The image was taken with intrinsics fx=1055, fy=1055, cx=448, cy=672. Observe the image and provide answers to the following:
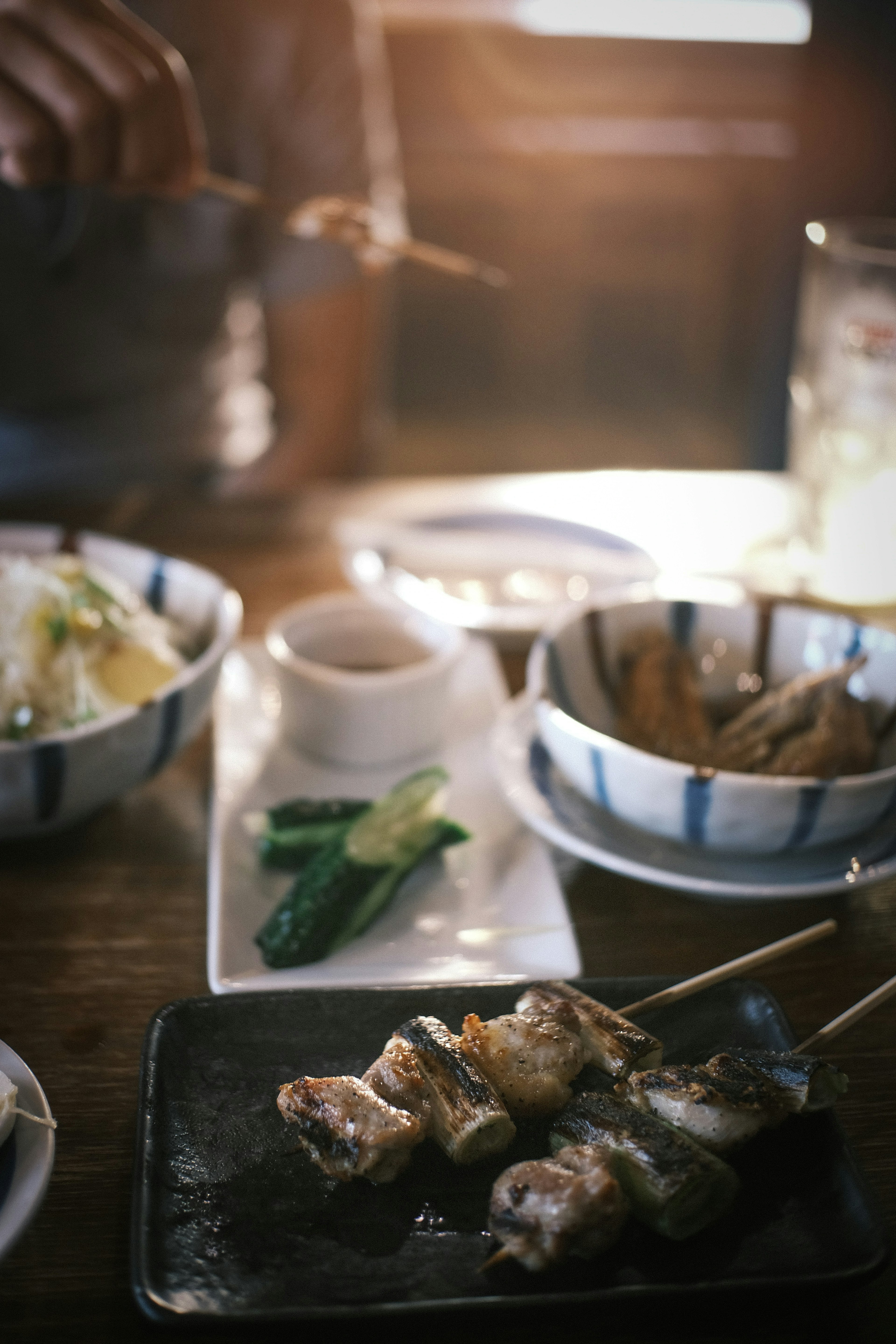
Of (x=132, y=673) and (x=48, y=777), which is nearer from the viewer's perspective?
(x=48, y=777)

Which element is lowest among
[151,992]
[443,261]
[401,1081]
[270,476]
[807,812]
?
[270,476]

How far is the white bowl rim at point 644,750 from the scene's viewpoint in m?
1.15

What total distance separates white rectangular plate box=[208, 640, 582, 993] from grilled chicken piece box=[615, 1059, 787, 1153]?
8.2 inches

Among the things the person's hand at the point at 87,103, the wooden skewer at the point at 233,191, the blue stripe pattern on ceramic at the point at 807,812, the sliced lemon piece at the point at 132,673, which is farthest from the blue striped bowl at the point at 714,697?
the person's hand at the point at 87,103

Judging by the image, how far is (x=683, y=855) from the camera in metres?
1.29

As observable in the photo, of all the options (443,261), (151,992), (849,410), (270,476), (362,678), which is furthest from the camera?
(270,476)

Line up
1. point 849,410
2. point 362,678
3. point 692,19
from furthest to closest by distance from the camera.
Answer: point 692,19
point 849,410
point 362,678

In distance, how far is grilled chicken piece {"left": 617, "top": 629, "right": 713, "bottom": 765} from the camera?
1.40 m

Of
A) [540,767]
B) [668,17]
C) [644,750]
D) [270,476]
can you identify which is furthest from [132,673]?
[668,17]

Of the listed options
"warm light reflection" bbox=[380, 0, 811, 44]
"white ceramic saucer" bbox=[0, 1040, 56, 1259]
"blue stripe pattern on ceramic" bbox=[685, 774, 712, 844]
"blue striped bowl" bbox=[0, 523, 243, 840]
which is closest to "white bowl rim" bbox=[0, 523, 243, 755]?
"blue striped bowl" bbox=[0, 523, 243, 840]

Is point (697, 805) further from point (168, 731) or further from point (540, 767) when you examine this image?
point (168, 731)

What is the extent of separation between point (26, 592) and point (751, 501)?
5.63ft

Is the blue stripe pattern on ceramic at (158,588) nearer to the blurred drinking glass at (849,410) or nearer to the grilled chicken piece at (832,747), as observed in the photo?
the grilled chicken piece at (832,747)

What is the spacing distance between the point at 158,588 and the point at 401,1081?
99 cm
